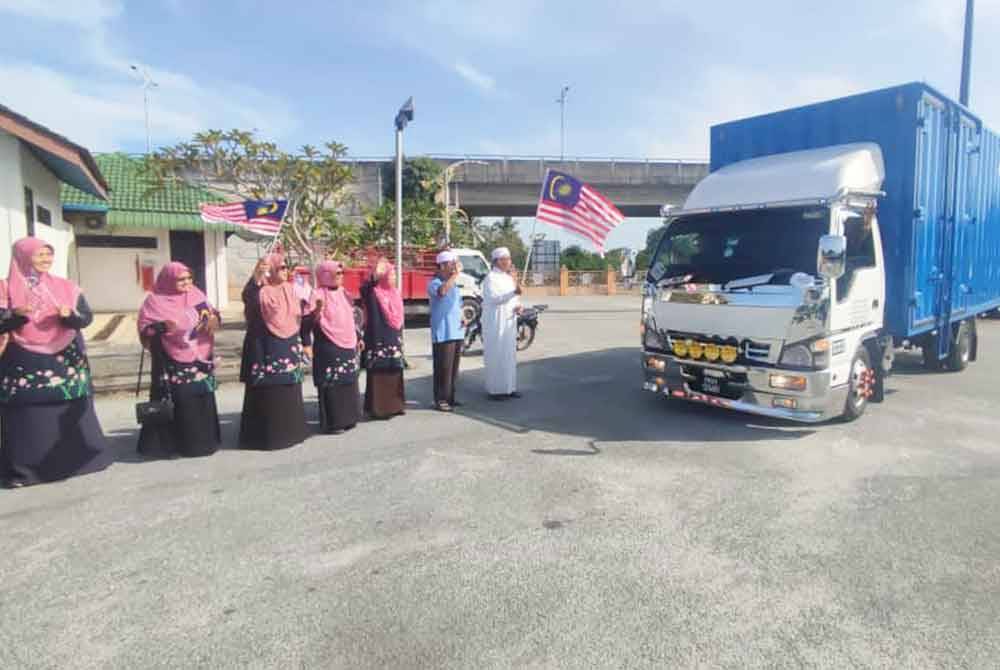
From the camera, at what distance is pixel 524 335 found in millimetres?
11750

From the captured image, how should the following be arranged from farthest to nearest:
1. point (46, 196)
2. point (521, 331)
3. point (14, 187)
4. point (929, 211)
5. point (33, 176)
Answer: point (521, 331), point (46, 196), point (33, 176), point (14, 187), point (929, 211)

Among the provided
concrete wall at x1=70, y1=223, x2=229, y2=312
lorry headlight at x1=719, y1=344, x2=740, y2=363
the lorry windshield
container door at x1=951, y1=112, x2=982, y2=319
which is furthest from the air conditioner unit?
container door at x1=951, y1=112, x2=982, y2=319

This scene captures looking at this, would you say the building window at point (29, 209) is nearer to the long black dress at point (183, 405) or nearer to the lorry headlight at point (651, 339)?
the long black dress at point (183, 405)

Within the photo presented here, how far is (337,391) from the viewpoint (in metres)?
5.93

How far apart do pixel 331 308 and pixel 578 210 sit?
392 cm

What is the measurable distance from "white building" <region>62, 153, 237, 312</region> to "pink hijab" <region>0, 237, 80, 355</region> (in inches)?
596

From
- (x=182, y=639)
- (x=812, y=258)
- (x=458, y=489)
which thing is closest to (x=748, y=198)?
(x=812, y=258)

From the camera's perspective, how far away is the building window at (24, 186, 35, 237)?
30.5 ft

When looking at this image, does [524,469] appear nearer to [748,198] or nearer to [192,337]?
[192,337]

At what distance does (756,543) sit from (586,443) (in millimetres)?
2115

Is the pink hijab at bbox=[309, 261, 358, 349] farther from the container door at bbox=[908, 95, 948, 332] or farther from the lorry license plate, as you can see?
the container door at bbox=[908, 95, 948, 332]

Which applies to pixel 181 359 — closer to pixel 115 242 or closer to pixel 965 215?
pixel 965 215

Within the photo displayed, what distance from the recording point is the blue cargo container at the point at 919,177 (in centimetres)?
614

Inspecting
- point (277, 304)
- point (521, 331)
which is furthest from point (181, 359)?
point (521, 331)
